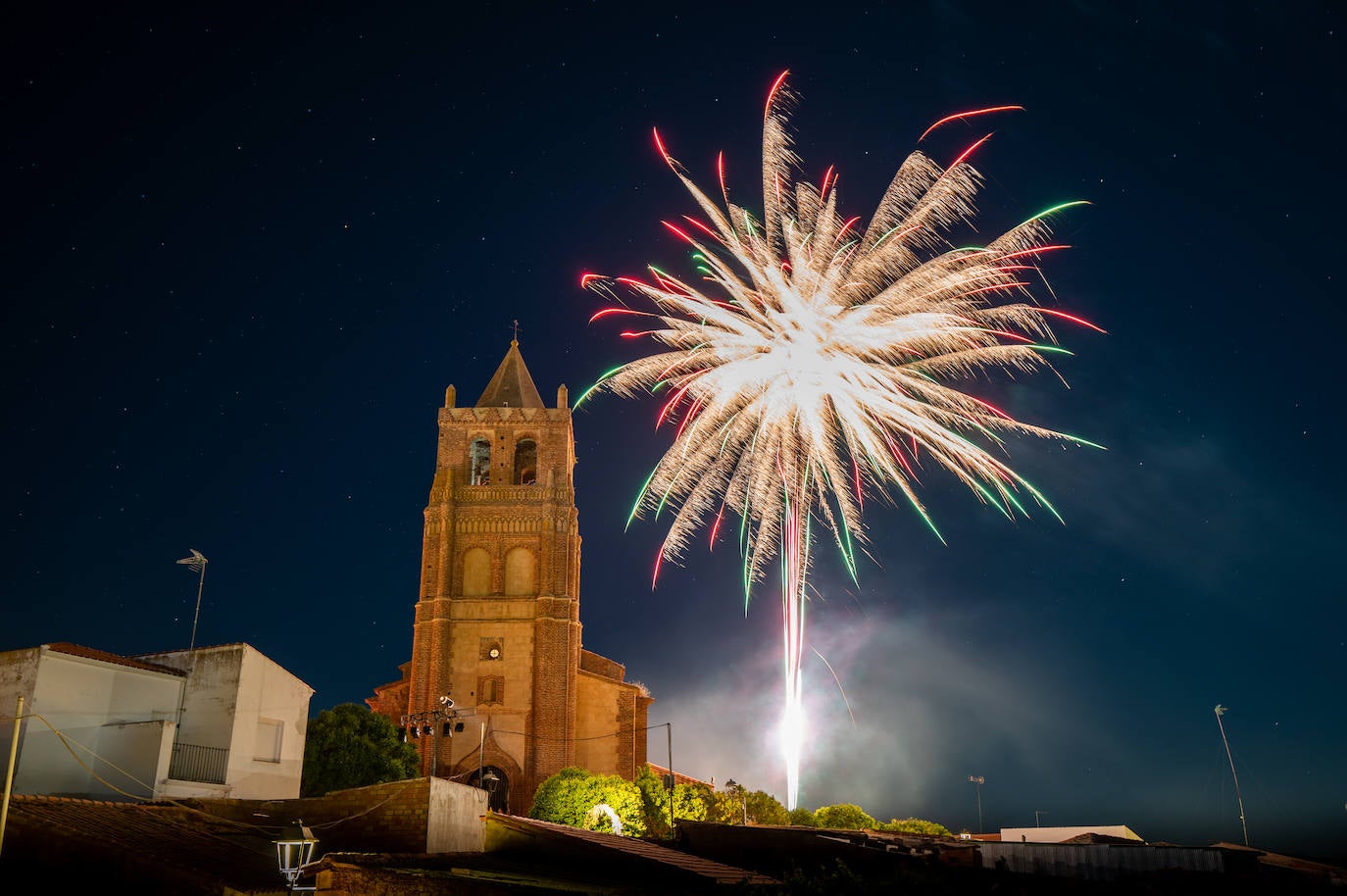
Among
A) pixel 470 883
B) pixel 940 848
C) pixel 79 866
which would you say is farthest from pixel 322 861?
pixel 940 848

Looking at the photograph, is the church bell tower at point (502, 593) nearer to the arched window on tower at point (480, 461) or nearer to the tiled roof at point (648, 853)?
the arched window on tower at point (480, 461)

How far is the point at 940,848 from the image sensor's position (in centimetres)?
2198

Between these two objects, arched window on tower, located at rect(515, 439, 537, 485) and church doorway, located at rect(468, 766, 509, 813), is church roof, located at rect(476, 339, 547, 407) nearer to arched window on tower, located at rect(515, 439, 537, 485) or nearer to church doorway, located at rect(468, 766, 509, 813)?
arched window on tower, located at rect(515, 439, 537, 485)

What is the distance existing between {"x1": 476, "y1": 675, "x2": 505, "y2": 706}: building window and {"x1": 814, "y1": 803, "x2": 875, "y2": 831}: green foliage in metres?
13.6

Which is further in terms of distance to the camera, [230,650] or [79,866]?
[230,650]

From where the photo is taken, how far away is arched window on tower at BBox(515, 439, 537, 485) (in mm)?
48156

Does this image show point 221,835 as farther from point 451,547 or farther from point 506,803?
point 451,547

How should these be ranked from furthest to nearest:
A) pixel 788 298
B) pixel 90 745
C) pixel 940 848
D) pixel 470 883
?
pixel 90 745 < pixel 788 298 < pixel 940 848 < pixel 470 883

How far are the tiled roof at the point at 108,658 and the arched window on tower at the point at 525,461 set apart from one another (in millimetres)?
20775

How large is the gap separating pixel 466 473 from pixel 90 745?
22952mm

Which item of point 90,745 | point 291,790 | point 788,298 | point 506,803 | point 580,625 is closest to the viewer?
point 788,298

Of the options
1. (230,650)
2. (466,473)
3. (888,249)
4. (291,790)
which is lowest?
(291,790)

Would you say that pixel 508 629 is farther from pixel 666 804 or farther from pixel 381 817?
pixel 381 817

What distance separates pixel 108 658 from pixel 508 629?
61.2 feet
